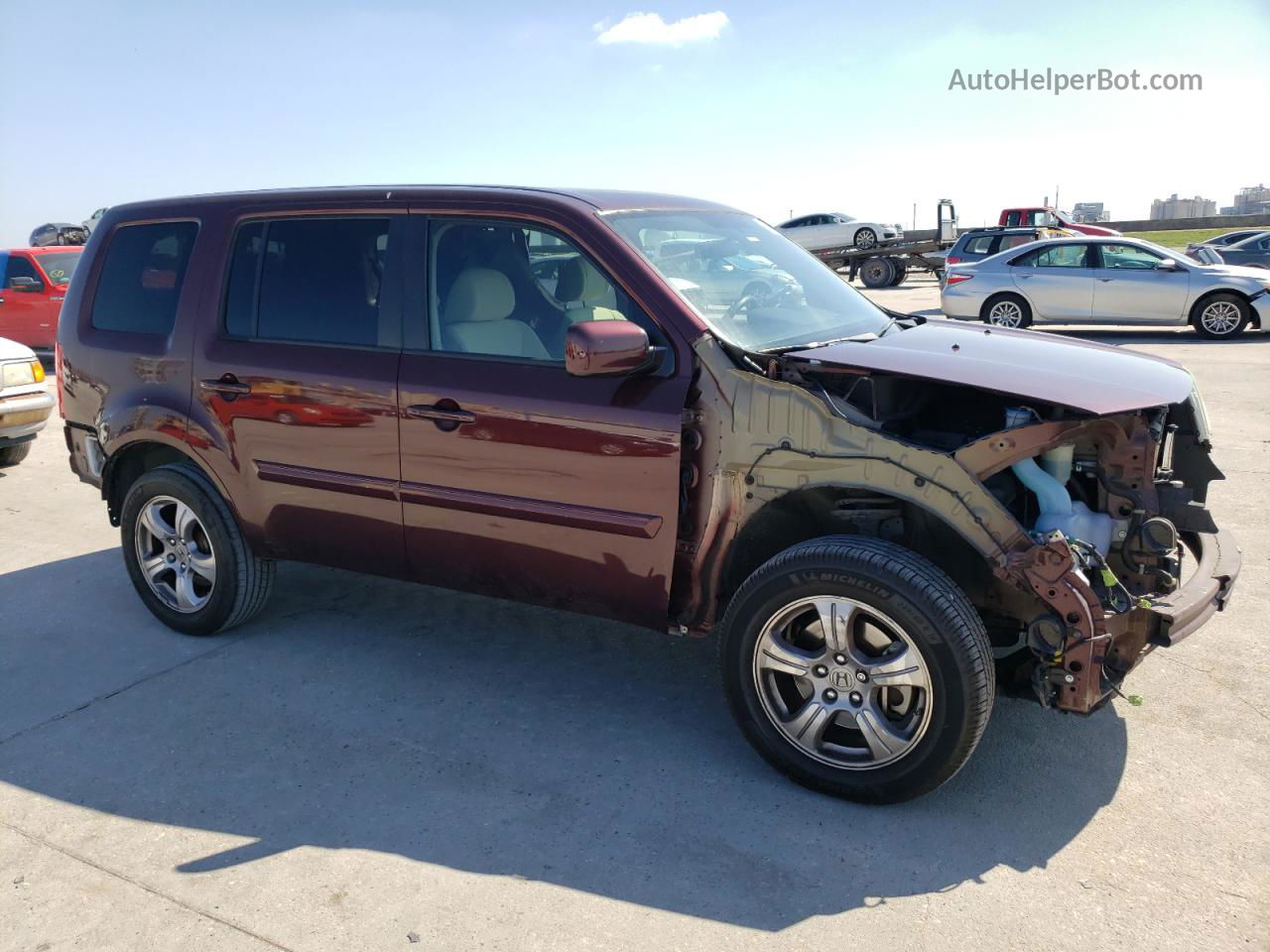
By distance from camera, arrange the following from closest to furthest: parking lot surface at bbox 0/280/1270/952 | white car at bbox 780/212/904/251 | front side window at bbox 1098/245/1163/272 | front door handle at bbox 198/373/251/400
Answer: parking lot surface at bbox 0/280/1270/952, front door handle at bbox 198/373/251/400, front side window at bbox 1098/245/1163/272, white car at bbox 780/212/904/251

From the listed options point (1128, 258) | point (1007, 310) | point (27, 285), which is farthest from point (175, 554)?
point (1128, 258)

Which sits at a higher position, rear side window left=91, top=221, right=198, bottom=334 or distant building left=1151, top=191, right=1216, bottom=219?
distant building left=1151, top=191, right=1216, bottom=219

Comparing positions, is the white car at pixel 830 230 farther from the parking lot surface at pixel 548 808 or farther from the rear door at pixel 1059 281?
the parking lot surface at pixel 548 808

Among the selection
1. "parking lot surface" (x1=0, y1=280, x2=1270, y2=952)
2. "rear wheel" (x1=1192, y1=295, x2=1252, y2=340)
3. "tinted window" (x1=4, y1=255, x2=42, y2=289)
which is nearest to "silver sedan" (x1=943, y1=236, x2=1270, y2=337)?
"rear wheel" (x1=1192, y1=295, x2=1252, y2=340)

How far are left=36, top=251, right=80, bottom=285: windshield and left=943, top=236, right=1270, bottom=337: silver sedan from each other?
13170 millimetres

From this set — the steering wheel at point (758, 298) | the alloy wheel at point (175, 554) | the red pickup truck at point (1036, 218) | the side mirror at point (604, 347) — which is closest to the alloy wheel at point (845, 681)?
the side mirror at point (604, 347)

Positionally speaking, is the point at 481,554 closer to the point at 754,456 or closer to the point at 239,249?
the point at 754,456

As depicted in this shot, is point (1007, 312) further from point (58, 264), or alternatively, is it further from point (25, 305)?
point (25, 305)

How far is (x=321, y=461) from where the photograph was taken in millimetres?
4156

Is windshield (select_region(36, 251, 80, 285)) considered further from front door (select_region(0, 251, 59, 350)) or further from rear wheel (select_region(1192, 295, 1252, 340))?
rear wheel (select_region(1192, 295, 1252, 340))

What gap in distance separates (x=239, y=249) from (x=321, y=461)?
1.06 metres

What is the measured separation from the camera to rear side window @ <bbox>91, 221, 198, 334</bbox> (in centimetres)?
→ 461

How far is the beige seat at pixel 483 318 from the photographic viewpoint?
3.78 m

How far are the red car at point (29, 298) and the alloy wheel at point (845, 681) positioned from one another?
45.5ft
